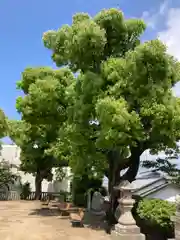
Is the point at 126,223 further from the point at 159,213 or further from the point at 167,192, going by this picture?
the point at 167,192

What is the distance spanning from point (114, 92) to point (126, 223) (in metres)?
4.12

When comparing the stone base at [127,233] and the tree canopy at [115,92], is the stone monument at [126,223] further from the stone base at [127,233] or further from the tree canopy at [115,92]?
the tree canopy at [115,92]

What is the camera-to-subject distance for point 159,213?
902cm

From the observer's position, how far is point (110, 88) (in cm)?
989

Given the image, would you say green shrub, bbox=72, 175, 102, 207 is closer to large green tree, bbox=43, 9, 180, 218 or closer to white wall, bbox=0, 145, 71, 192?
white wall, bbox=0, 145, 71, 192

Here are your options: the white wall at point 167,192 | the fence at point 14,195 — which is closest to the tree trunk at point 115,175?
the white wall at point 167,192

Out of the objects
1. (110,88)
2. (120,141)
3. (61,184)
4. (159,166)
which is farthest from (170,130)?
(61,184)

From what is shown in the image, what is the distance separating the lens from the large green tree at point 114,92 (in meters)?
9.12

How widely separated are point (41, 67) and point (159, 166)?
32.3 feet

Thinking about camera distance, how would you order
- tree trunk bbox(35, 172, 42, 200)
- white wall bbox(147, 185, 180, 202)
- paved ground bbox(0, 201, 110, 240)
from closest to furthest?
paved ground bbox(0, 201, 110, 240) → white wall bbox(147, 185, 180, 202) → tree trunk bbox(35, 172, 42, 200)

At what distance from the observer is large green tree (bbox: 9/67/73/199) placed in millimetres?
14039

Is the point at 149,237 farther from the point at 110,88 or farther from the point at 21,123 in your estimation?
the point at 21,123

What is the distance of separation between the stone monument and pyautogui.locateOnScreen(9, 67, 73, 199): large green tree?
5.60 meters

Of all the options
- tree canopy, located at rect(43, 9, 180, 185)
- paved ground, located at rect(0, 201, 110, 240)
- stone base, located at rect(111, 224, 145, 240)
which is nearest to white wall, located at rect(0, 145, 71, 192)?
paved ground, located at rect(0, 201, 110, 240)
